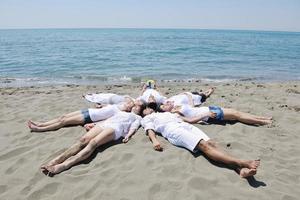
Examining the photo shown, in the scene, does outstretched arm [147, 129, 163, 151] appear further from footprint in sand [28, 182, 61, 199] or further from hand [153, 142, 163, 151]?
footprint in sand [28, 182, 61, 199]

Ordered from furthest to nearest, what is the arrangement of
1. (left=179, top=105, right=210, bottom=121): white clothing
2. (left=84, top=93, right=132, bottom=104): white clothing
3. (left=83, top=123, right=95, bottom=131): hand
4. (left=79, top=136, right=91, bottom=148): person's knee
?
1. (left=84, top=93, right=132, bottom=104): white clothing
2. (left=179, top=105, right=210, bottom=121): white clothing
3. (left=83, top=123, right=95, bottom=131): hand
4. (left=79, top=136, right=91, bottom=148): person's knee

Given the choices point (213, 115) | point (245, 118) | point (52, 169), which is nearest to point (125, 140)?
point (52, 169)

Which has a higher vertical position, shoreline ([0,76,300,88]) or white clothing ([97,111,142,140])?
white clothing ([97,111,142,140])

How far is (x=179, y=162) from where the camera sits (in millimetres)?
5430

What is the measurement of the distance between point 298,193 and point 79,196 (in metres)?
3.26

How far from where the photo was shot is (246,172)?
15.9 feet

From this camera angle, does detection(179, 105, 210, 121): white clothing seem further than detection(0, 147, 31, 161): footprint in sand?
Yes

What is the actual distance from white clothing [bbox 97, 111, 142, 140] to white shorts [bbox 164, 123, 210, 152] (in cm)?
91

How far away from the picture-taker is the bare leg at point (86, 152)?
17.1ft

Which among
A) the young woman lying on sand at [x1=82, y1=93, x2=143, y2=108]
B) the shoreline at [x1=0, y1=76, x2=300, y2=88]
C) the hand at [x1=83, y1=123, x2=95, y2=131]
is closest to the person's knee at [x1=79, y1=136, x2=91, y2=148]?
the hand at [x1=83, y1=123, x2=95, y2=131]

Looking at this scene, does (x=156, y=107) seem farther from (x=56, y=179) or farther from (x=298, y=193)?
(x=298, y=193)

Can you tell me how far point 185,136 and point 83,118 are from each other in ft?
8.72

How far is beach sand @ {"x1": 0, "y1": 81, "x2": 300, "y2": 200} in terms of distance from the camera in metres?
4.62

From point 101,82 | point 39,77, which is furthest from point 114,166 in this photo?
point 39,77
